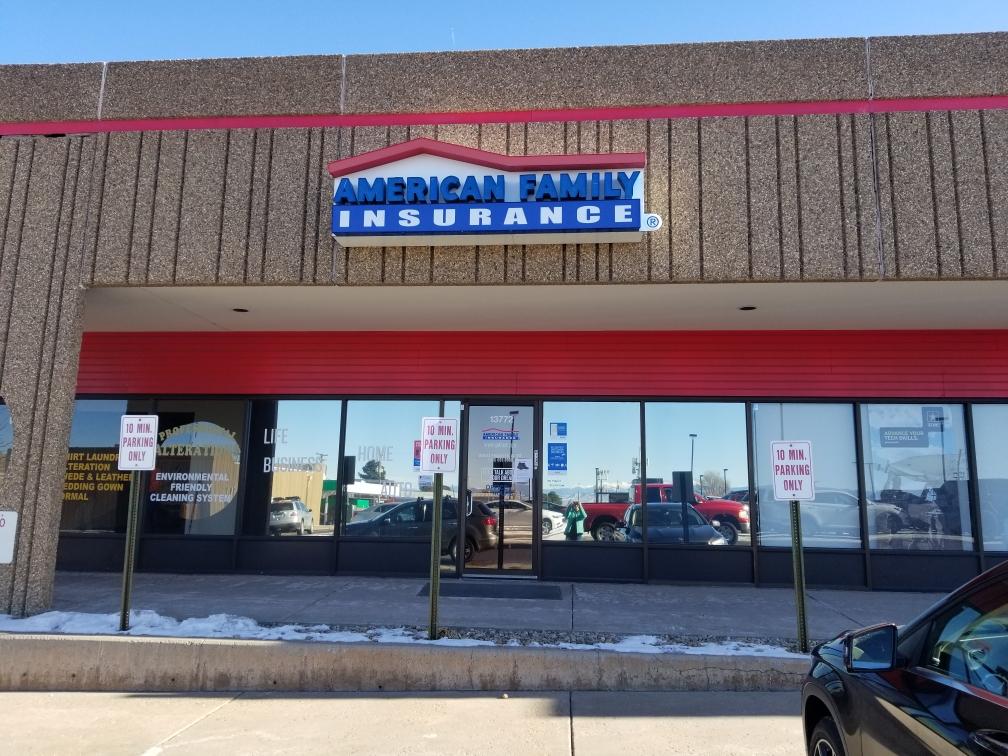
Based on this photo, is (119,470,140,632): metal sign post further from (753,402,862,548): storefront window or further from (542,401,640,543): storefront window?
(753,402,862,548): storefront window

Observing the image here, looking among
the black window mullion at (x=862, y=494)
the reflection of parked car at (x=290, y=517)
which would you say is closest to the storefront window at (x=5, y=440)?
the reflection of parked car at (x=290, y=517)

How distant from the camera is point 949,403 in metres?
9.60

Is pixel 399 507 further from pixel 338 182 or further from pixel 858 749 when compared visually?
pixel 858 749

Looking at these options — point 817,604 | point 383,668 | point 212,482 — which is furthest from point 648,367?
point 212,482

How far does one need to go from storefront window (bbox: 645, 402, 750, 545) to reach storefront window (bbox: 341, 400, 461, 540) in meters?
2.79

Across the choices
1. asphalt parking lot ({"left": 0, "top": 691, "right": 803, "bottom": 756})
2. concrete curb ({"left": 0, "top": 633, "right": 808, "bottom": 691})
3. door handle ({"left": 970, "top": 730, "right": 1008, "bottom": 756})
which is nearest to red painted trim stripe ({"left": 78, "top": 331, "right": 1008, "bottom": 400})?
concrete curb ({"left": 0, "top": 633, "right": 808, "bottom": 691})

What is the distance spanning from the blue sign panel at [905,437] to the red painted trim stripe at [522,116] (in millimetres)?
4180

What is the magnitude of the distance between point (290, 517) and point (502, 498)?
3.11 meters

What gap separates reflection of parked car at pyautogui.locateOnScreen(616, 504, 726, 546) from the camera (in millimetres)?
9547

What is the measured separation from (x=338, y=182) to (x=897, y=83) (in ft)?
20.8

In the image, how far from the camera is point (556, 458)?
9.77m

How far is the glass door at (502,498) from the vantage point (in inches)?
379

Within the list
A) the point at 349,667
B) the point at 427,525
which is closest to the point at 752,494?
the point at 427,525

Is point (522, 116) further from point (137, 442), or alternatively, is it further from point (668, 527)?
point (668, 527)
